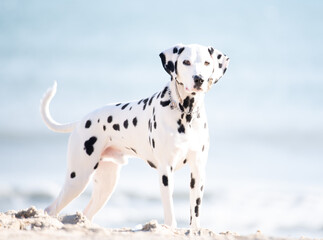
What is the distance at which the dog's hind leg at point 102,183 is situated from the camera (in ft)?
32.8

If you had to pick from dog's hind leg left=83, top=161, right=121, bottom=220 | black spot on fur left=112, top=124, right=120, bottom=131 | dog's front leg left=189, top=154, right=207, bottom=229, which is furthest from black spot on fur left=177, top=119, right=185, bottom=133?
dog's hind leg left=83, top=161, right=121, bottom=220

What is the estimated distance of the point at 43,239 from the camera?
5.80 meters

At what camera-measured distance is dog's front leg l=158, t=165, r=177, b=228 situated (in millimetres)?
8031

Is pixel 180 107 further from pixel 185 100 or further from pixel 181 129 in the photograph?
pixel 181 129

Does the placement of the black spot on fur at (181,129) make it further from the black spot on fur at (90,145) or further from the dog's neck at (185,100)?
the black spot on fur at (90,145)

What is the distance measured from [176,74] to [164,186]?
1.33 m

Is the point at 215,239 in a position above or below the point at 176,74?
below

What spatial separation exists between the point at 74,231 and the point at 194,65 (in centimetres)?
260

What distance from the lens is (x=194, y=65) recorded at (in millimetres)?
7930

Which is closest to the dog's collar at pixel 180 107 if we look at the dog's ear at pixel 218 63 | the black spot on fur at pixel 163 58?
the black spot on fur at pixel 163 58

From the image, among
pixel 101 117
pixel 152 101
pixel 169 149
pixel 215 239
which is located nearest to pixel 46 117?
pixel 101 117

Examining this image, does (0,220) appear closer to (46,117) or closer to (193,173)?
(193,173)

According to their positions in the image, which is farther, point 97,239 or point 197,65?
point 197,65

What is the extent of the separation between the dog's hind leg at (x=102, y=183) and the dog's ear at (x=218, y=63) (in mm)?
2517
